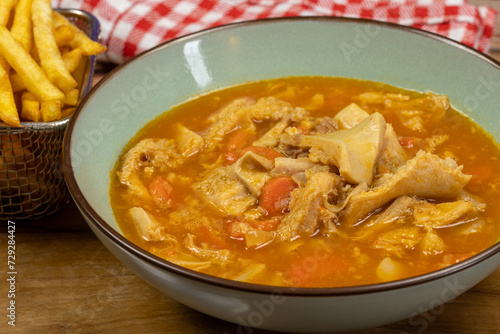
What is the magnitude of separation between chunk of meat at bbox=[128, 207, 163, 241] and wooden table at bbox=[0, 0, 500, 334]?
→ 273 mm

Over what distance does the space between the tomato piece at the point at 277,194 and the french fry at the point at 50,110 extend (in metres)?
1.22

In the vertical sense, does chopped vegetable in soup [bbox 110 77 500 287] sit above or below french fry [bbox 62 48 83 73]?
below

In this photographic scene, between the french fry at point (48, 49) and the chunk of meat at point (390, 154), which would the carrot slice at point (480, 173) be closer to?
the chunk of meat at point (390, 154)

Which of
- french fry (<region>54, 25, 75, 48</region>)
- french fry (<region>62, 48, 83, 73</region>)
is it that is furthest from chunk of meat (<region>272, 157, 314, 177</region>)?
french fry (<region>54, 25, 75, 48</region>)

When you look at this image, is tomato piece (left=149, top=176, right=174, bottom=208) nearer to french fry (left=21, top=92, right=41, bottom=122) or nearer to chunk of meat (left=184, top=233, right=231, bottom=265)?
chunk of meat (left=184, top=233, right=231, bottom=265)

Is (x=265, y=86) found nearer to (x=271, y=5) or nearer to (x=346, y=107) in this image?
(x=346, y=107)

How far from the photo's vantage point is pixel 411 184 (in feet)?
10.3

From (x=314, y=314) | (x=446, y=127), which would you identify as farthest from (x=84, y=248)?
(x=446, y=127)

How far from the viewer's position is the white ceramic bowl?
7.84 ft

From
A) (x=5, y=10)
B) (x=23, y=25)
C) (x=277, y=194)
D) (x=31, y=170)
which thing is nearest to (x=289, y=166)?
(x=277, y=194)

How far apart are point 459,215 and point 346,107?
1128 mm

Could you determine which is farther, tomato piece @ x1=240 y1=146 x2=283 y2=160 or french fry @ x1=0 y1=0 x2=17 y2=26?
french fry @ x1=0 y1=0 x2=17 y2=26

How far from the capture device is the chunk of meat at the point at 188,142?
3.72m

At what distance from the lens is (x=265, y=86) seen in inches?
172
